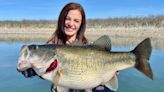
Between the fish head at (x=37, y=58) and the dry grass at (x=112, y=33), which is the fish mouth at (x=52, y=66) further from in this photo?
the dry grass at (x=112, y=33)

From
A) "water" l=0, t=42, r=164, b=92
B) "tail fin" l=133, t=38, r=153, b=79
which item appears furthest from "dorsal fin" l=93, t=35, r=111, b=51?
"water" l=0, t=42, r=164, b=92

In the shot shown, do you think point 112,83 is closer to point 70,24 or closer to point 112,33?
point 70,24

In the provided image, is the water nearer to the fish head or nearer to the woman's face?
the woman's face

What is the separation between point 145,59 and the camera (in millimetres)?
3074

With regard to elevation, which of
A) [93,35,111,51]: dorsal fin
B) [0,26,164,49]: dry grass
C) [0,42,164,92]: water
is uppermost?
[93,35,111,51]: dorsal fin

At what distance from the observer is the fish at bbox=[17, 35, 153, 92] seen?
9.12 feet

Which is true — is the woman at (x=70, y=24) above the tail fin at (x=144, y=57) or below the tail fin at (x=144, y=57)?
above

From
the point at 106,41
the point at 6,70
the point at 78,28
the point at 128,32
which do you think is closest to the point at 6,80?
the point at 6,70

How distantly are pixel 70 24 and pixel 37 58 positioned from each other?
2.46ft

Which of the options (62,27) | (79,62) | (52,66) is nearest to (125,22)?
(62,27)

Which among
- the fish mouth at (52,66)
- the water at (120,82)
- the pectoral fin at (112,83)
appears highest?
the fish mouth at (52,66)

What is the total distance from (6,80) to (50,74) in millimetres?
4744

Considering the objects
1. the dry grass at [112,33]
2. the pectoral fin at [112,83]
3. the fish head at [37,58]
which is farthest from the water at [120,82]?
the dry grass at [112,33]

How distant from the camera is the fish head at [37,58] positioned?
9.00ft
